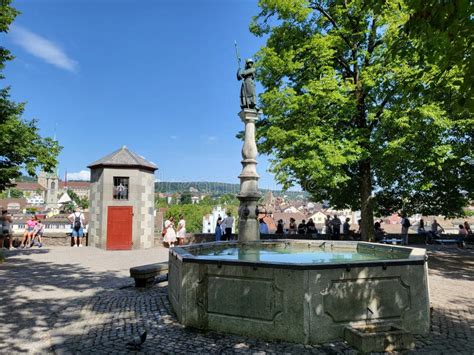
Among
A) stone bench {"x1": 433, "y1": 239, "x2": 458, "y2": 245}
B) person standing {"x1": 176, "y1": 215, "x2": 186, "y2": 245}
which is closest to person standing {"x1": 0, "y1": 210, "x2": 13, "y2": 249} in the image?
person standing {"x1": 176, "y1": 215, "x2": 186, "y2": 245}

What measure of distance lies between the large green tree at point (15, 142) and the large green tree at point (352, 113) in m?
8.97

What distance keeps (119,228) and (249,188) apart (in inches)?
475

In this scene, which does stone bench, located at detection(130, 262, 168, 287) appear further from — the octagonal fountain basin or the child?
the child

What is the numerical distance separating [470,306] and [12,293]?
1053 cm

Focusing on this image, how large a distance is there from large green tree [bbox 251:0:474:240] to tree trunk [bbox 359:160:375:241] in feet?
0.15

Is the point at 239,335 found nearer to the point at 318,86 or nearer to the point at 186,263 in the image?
the point at 186,263

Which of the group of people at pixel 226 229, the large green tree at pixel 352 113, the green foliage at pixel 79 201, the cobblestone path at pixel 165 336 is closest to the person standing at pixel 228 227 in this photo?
the group of people at pixel 226 229

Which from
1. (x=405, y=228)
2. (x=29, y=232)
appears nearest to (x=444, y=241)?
(x=405, y=228)

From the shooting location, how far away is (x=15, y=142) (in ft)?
44.9

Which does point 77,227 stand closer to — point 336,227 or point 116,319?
point 336,227

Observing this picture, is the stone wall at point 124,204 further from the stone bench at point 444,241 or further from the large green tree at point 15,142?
the stone bench at point 444,241

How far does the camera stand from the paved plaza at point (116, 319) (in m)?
5.47

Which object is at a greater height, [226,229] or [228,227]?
[228,227]

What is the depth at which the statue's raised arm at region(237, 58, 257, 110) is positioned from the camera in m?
12.5
